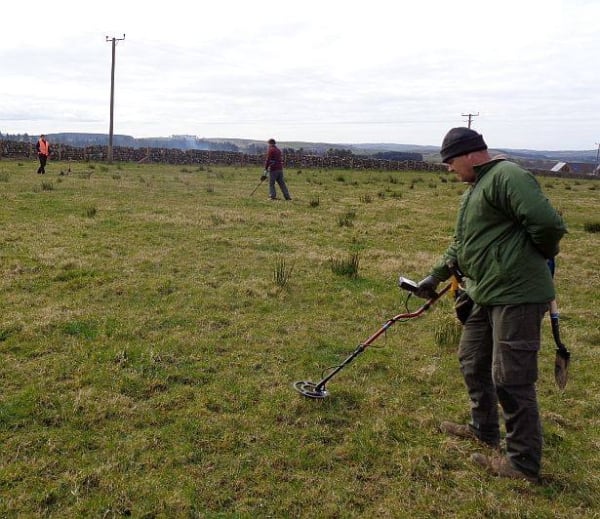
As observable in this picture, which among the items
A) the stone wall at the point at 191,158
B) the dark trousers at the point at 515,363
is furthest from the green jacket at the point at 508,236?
the stone wall at the point at 191,158

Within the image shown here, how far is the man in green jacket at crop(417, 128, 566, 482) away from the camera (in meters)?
2.94

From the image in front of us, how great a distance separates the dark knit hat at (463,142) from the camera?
325 cm

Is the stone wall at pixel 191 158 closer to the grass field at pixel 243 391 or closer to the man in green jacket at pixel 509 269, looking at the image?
the grass field at pixel 243 391

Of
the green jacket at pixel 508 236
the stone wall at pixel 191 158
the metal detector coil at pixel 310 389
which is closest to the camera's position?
the green jacket at pixel 508 236

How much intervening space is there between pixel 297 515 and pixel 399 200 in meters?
15.4

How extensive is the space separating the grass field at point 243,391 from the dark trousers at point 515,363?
0.82 feet

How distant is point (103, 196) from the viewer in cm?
1487

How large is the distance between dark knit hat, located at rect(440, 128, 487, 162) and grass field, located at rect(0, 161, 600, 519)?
1.99m

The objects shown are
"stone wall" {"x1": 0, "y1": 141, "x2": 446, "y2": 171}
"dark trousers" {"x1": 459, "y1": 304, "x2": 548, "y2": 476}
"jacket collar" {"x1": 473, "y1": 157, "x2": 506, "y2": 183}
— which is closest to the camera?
"dark trousers" {"x1": 459, "y1": 304, "x2": 548, "y2": 476}

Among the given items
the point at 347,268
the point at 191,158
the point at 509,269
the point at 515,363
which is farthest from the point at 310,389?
the point at 191,158

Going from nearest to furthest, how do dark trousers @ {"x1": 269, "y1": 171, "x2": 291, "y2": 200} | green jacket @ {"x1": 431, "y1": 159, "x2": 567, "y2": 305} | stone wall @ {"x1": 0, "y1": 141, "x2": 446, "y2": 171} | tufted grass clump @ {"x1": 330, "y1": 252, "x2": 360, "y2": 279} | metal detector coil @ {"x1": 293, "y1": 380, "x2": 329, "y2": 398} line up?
green jacket @ {"x1": 431, "y1": 159, "x2": 567, "y2": 305} → metal detector coil @ {"x1": 293, "y1": 380, "x2": 329, "y2": 398} → tufted grass clump @ {"x1": 330, "y1": 252, "x2": 360, "y2": 279} → dark trousers @ {"x1": 269, "y1": 171, "x2": 291, "y2": 200} → stone wall @ {"x1": 0, "y1": 141, "x2": 446, "y2": 171}

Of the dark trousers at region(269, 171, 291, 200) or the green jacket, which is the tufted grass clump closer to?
the green jacket

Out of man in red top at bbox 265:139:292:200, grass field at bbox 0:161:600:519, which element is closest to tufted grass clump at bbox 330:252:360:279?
grass field at bbox 0:161:600:519

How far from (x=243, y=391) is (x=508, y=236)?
239cm
